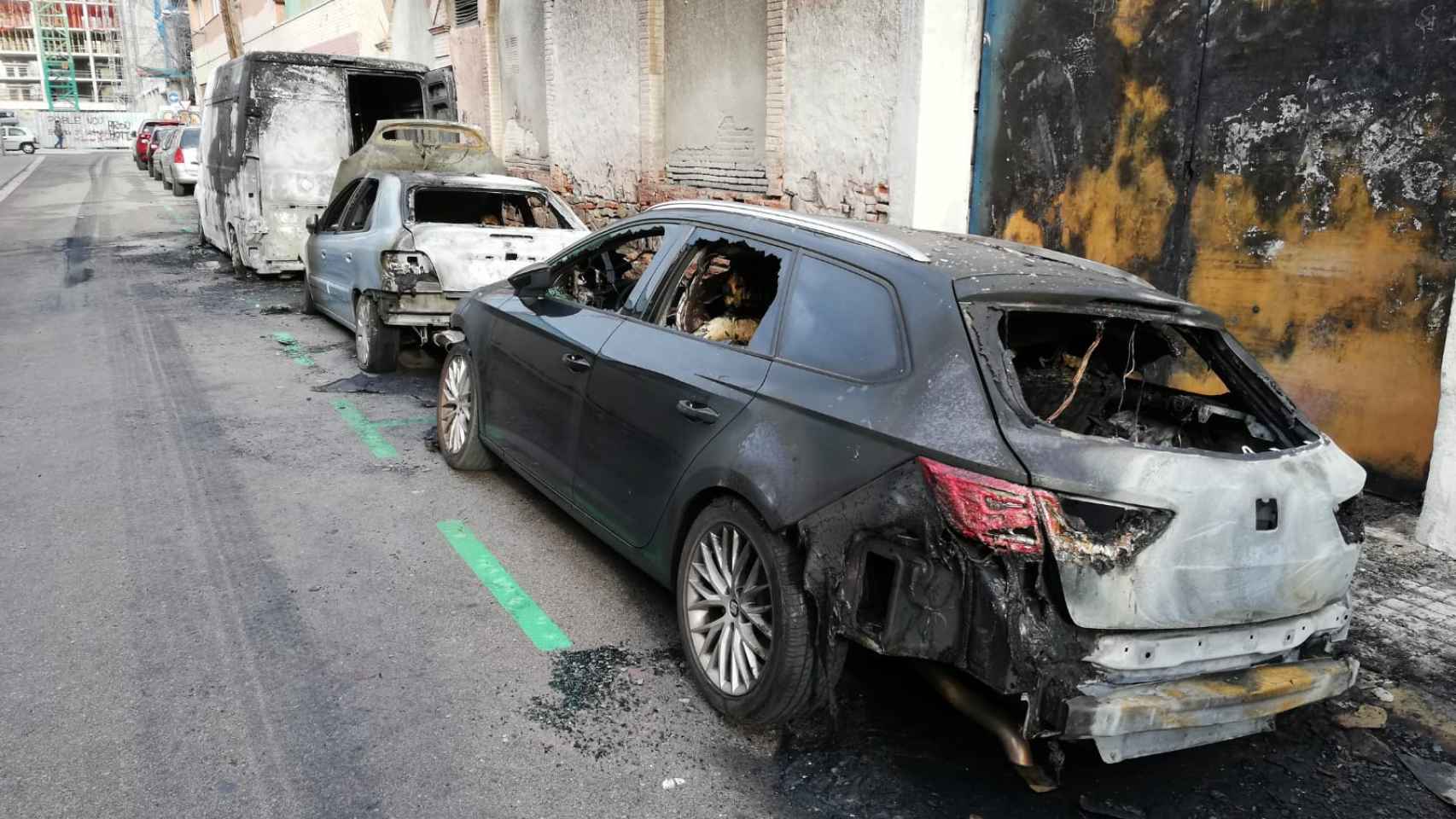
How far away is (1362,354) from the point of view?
227 inches

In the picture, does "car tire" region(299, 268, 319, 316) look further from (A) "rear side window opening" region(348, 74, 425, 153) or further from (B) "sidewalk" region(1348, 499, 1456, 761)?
(B) "sidewalk" region(1348, 499, 1456, 761)

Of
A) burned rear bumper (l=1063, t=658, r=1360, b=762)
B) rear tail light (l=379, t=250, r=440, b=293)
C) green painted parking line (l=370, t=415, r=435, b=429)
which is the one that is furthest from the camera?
rear tail light (l=379, t=250, r=440, b=293)

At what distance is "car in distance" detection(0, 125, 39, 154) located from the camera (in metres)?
55.2

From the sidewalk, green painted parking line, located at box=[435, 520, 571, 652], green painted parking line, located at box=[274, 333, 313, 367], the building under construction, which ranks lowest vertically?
the sidewalk

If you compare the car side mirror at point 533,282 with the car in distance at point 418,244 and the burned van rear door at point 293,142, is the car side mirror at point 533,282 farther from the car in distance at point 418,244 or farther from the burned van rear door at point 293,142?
the burned van rear door at point 293,142

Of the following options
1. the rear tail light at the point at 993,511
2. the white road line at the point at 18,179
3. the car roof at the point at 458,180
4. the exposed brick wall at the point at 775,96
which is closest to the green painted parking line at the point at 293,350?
the car roof at the point at 458,180

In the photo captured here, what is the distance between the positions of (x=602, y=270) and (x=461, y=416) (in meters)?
1.31

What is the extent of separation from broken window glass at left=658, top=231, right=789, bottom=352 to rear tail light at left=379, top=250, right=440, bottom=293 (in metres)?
A: 3.91

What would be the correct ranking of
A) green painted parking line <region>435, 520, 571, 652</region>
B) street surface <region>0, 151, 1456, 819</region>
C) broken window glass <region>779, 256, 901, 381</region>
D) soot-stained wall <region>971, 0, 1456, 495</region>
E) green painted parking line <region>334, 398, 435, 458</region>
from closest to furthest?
street surface <region>0, 151, 1456, 819</region> < broken window glass <region>779, 256, 901, 381</region> < green painted parking line <region>435, 520, 571, 652</region> < soot-stained wall <region>971, 0, 1456, 495</region> < green painted parking line <region>334, 398, 435, 458</region>

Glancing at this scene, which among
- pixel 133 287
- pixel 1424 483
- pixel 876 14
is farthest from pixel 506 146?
pixel 1424 483

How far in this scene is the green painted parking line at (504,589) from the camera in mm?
3947

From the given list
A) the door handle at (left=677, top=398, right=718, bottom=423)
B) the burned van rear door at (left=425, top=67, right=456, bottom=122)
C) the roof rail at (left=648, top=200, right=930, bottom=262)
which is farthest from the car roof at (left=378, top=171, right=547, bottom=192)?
the burned van rear door at (left=425, top=67, right=456, bottom=122)

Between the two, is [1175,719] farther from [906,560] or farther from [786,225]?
[786,225]

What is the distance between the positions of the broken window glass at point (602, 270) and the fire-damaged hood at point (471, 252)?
2365 mm
